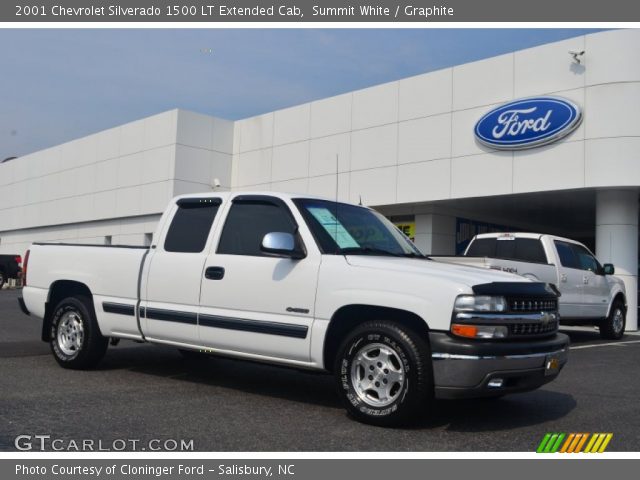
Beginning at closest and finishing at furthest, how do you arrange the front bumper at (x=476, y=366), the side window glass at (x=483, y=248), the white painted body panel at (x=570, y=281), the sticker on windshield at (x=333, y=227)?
the front bumper at (x=476, y=366) < the sticker on windshield at (x=333, y=227) < the white painted body panel at (x=570, y=281) < the side window glass at (x=483, y=248)

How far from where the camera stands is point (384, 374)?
17.7 ft

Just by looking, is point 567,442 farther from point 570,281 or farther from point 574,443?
point 570,281

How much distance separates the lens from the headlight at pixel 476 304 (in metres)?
5.14

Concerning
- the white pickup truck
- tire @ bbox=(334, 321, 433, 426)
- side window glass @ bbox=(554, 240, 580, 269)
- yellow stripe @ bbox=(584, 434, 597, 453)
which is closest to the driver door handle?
tire @ bbox=(334, 321, 433, 426)

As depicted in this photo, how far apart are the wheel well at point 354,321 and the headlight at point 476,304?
352 mm

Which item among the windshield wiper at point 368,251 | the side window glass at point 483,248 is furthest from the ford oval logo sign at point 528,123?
the windshield wiper at point 368,251

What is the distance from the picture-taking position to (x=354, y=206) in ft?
23.2

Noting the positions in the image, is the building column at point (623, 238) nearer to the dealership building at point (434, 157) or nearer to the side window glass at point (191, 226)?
the dealership building at point (434, 157)

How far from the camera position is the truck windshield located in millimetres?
6114

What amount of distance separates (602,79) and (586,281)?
7.36 m

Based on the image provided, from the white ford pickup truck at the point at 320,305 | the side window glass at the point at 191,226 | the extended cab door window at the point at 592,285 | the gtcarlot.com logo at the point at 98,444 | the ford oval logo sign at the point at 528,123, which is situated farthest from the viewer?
the ford oval logo sign at the point at 528,123

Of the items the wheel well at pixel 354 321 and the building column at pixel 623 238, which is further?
the building column at pixel 623 238

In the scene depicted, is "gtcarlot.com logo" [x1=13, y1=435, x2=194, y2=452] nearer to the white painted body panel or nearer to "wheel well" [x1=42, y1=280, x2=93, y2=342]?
"wheel well" [x1=42, y1=280, x2=93, y2=342]
